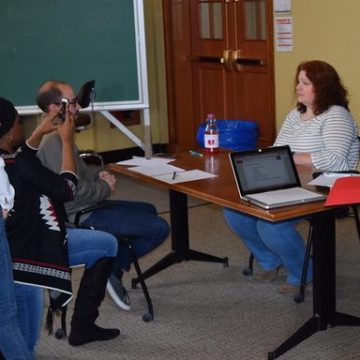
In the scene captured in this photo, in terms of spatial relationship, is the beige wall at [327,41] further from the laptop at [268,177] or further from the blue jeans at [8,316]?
the blue jeans at [8,316]

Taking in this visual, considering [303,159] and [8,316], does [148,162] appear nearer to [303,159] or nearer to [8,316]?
[303,159]

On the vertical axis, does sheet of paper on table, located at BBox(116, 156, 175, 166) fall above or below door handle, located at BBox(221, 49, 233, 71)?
below

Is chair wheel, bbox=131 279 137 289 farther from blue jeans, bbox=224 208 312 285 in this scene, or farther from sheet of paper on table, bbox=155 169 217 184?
sheet of paper on table, bbox=155 169 217 184

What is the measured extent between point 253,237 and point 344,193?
3.29 ft

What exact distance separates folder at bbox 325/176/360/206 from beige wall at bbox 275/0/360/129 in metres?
2.20

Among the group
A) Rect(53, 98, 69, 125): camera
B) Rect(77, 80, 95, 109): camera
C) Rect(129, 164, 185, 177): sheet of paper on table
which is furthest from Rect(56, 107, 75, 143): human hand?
Rect(77, 80, 95, 109): camera

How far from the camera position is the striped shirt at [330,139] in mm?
3270

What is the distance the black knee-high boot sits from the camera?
2.91 m

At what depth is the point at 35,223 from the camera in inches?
100

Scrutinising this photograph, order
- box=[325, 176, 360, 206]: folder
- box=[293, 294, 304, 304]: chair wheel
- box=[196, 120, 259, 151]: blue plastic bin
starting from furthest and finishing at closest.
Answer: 1. box=[196, 120, 259, 151]: blue plastic bin
2. box=[293, 294, 304, 304]: chair wheel
3. box=[325, 176, 360, 206]: folder

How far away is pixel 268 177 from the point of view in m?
2.81

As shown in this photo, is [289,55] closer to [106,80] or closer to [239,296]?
[106,80]

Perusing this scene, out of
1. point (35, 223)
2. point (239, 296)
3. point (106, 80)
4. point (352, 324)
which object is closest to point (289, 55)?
point (106, 80)

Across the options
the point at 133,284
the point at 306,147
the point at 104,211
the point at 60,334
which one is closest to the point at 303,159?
the point at 306,147
